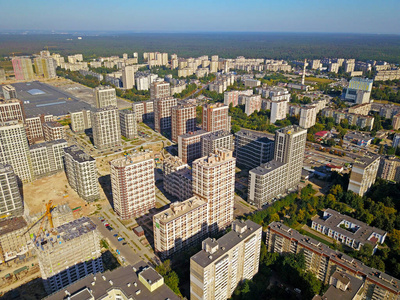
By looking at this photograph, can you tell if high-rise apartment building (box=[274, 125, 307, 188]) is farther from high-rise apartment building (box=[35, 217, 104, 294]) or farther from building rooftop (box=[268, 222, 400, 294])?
high-rise apartment building (box=[35, 217, 104, 294])

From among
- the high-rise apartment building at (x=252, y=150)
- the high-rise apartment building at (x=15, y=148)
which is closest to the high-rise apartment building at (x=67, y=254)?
the high-rise apartment building at (x=15, y=148)

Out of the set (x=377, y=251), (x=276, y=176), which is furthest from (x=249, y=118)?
(x=377, y=251)

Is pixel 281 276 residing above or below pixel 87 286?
below

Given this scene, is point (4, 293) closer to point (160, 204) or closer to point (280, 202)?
point (160, 204)

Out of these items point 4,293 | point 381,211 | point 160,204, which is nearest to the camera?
point 4,293

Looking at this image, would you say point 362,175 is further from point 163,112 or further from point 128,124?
point 128,124

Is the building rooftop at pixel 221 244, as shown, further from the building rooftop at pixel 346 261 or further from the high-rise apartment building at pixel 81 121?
the high-rise apartment building at pixel 81 121

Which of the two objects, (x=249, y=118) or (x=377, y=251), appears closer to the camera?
(x=377, y=251)

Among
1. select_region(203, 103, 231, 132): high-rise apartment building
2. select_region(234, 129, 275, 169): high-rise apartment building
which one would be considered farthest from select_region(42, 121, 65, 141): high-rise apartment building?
select_region(234, 129, 275, 169): high-rise apartment building
